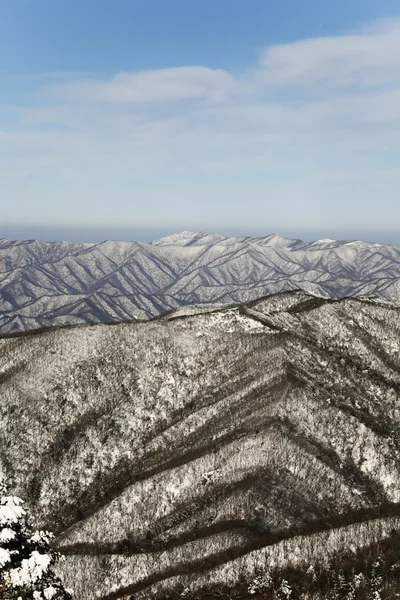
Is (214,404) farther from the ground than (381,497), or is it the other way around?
(214,404)

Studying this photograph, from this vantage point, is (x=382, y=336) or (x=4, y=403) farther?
(x=382, y=336)

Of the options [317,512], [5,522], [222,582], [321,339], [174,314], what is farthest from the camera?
[174,314]

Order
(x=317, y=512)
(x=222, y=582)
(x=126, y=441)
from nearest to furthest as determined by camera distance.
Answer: (x=222, y=582)
(x=317, y=512)
(x=126, y=441)

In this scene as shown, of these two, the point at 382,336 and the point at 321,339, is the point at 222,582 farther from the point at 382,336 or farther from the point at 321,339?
the point at 382,336

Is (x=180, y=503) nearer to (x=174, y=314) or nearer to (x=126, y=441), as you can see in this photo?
(x=126, y=441)

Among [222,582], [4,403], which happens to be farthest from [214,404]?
[4,403]

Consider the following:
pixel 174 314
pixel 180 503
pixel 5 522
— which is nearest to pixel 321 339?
pixel 174 314

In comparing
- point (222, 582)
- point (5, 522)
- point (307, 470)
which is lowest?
point (222, 582)
